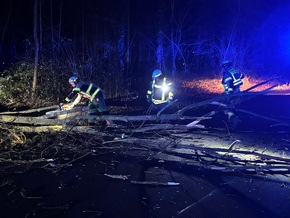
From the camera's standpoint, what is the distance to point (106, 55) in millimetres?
12922

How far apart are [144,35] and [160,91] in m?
13.7

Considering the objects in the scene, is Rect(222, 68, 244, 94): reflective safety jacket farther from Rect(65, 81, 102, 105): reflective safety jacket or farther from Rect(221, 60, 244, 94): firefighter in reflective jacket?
Rect(65, 81, 102, 105): reflective safety jacket

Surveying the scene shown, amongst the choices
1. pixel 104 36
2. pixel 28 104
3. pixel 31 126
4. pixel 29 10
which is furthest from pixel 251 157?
pixel 29 10

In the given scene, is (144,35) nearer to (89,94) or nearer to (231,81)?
(231,81)

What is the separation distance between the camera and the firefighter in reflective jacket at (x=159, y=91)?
8.40 meters

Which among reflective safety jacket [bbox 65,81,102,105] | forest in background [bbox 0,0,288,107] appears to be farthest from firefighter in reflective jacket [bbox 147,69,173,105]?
forest in background [bbox 0,0,288,107]

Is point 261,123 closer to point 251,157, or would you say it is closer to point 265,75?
point 251,157

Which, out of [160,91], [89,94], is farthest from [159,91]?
[89,94]

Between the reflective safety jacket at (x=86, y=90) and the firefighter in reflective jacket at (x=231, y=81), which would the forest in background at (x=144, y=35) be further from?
the firefighter in reflective jacket at (x=231, y=81)

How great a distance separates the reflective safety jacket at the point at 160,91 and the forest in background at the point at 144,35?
4144 millimetres

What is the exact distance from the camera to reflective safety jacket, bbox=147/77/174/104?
27.5 feet

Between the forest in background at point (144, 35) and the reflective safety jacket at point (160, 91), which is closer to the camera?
the reflective safety jacket at point (160, 91)

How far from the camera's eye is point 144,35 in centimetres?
2127

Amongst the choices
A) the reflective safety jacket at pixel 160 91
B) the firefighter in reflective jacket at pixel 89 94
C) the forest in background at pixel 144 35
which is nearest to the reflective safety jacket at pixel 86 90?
the firefighter in reflective jacket at pixel 89 94
